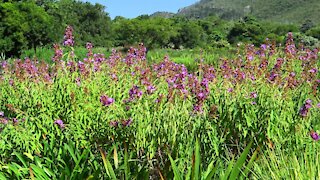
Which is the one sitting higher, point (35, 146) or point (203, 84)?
point (203, 84)

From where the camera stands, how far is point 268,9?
4557 inches

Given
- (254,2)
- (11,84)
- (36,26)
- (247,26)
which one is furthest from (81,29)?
(254,2)

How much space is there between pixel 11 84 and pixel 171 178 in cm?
331

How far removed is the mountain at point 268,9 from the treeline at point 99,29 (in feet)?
40.7

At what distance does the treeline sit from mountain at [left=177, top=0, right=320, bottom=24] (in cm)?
1239

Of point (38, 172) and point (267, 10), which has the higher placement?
point (267, 10)

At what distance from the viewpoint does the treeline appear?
3881 cm

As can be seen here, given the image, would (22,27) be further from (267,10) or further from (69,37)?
(267,10)

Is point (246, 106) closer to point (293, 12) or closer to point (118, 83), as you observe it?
point (118, 83)

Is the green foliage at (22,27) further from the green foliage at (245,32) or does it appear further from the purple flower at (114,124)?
the green foliage at (245,32)

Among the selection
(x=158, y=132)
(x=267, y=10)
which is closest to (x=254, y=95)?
(x=158, y=132)

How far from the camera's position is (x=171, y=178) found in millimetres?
3139

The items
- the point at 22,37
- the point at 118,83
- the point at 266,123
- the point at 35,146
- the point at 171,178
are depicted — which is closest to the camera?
the point at 171,178

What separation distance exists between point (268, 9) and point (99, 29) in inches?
2548
